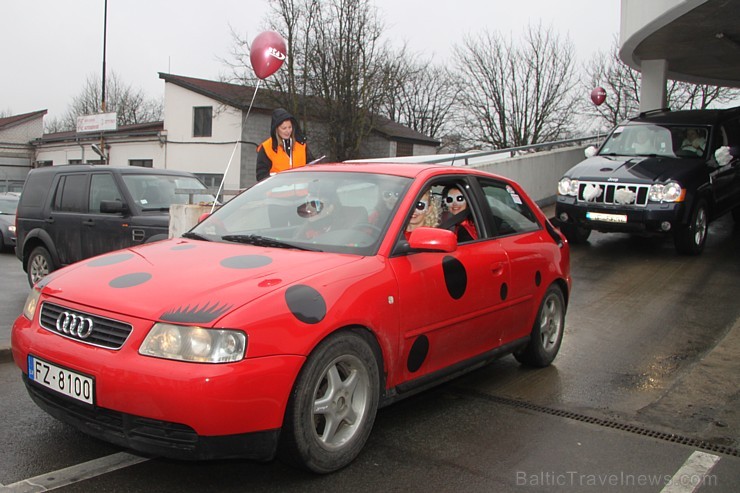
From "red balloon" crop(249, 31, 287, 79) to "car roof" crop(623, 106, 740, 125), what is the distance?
6.63m

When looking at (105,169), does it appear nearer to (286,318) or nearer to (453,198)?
(453,198)

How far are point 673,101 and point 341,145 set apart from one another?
71.3 feet

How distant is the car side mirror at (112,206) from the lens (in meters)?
7.83

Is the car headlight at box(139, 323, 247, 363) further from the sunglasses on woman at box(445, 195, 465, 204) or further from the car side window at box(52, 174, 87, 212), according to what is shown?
the car side window at box(52, 174, 87, 212)

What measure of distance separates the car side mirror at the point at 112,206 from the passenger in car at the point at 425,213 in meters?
4.59

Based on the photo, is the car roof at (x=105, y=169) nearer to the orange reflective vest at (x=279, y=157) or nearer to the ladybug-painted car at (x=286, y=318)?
the orange reflective vest at (x=279, y=157)

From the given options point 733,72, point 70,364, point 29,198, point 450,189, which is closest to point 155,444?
point 70,364

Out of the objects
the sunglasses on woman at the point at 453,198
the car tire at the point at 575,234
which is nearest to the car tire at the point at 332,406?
the sunglasses on woman at the point at 453,198

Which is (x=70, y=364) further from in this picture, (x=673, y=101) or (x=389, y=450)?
(x=673, y=101)

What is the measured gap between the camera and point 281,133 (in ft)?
24.0

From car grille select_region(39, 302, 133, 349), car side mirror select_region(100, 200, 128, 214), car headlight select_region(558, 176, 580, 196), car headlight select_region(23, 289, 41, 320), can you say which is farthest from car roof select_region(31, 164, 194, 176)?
car headlight select_region(558, 176, 580, 196)

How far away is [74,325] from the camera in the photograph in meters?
3.36

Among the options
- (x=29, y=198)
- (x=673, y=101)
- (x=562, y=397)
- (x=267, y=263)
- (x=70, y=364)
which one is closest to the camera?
(x=70, y=364)

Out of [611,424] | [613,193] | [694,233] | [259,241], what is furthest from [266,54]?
[694,233]
